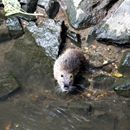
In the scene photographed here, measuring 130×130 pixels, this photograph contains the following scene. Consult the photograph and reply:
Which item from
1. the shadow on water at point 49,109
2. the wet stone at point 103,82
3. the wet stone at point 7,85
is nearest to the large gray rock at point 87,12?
the shadow on water at point 49,109

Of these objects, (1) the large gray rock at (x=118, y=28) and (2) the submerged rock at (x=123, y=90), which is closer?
Result: (2) the submerged rock at (x=123, y=90)

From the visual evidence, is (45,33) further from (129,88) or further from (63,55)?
(129,88)

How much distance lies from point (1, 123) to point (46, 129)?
754 millimetres

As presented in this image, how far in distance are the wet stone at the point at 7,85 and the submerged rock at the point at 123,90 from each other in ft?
5.93

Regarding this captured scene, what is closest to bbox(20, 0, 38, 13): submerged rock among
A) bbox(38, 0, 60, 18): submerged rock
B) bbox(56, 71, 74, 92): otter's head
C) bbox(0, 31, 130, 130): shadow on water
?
bbox(38, 0, 60, 18): submerged rock

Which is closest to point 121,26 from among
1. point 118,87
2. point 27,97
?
point 118,87

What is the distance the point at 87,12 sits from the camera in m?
9.27

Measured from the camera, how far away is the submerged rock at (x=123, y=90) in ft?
25.1

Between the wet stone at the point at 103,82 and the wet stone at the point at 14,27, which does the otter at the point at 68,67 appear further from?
the wet stone at the point at 14,27

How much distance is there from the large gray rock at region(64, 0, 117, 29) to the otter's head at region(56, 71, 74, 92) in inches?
63.2

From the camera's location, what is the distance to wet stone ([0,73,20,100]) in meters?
7.77

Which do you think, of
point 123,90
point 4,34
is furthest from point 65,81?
point 4,34

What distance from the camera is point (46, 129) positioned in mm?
7023

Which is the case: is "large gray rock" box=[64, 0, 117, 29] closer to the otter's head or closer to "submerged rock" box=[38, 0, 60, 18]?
"submerged rock" box=[38, 0, 60, 18]
